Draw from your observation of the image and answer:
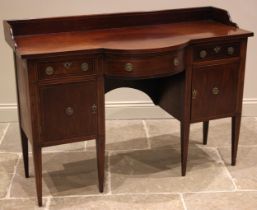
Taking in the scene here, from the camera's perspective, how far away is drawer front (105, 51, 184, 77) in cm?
228

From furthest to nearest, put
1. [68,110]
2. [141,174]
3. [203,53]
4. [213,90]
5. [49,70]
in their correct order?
[141,174], [213,90], [203,53], [68,110], [49,70]

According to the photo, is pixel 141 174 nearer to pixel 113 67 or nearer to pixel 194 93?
pixel 194 93

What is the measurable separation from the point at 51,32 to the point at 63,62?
16.7 inches

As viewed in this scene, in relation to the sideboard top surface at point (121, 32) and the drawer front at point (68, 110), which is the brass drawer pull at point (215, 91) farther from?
the drawer front at point (68, 110)

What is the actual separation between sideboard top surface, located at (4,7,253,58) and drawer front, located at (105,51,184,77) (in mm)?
49

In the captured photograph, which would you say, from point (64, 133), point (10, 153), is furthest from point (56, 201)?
point (10, 153)

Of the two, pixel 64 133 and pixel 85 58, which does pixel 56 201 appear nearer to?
pixel 64 133

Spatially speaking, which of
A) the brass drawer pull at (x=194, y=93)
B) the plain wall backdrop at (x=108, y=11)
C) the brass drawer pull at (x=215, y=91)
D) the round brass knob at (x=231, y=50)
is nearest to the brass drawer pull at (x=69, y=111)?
the brass drawer pull at (x=194, y=93)

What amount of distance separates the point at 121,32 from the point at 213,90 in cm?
61

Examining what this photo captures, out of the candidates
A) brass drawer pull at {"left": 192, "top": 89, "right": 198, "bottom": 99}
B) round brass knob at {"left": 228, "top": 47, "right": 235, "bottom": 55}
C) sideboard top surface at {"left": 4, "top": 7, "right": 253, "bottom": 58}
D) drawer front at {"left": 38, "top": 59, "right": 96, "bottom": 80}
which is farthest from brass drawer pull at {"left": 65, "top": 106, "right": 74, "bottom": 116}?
round brass knob at {"left": 228, "top": 47, "right": 235, "bottom": 55}

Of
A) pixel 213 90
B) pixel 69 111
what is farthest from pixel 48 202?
pixel 213 90

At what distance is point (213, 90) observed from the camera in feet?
8.55

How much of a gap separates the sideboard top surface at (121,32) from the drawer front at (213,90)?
19cm

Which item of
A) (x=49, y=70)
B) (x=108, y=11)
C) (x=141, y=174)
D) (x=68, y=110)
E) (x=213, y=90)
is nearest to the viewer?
(x=49, y=70)
